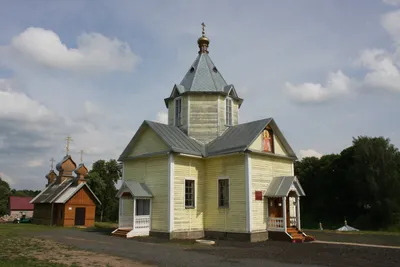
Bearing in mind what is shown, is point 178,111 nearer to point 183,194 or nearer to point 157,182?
point 157,182

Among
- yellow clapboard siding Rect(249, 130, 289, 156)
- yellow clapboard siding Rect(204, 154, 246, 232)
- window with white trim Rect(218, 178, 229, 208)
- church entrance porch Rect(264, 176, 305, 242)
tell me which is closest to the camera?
church entrance porch Rect(264, 176, 305, 242)

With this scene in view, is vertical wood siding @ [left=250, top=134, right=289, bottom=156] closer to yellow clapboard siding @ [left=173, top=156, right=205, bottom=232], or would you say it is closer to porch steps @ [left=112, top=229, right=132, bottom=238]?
yellow clapboard siding @ [left=173, top=156, right=205, bottom=232]

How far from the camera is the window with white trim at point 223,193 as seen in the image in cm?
1998

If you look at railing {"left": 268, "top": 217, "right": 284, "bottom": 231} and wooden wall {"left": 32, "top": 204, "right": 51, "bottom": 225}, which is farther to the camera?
wooden wall {"left": 32, "top": 204, "right": 51, "bottom": 225}

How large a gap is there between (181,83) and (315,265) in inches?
640

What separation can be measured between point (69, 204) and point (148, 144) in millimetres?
14804

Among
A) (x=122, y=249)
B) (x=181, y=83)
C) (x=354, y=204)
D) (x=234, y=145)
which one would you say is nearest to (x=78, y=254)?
(x=122, y=249)

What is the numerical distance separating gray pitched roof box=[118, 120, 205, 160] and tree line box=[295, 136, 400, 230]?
97.1 feet

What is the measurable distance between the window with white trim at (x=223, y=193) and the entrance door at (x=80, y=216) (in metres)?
17.7

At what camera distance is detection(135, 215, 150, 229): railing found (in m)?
19.8

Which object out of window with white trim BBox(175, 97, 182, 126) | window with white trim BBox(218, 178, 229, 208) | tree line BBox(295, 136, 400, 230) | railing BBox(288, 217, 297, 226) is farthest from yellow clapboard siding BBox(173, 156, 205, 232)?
tree line BBox(295, 136, 400, 230)

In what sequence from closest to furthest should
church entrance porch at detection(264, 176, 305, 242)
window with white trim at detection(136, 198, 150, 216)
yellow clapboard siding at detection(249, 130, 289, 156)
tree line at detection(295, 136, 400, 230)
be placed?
1. church entrance porch at detection(264, 176, 305, 242)
2. yellow clapboard siding at detection(249, 130, 289, 156)
3. window with white trim at detection(136, 198, 150, 216)
4. tree line at detection(295, 136, 400, 230)

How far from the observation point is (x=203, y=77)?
2409 centimetres

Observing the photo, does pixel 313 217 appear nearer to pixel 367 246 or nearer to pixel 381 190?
pixel 381 190
